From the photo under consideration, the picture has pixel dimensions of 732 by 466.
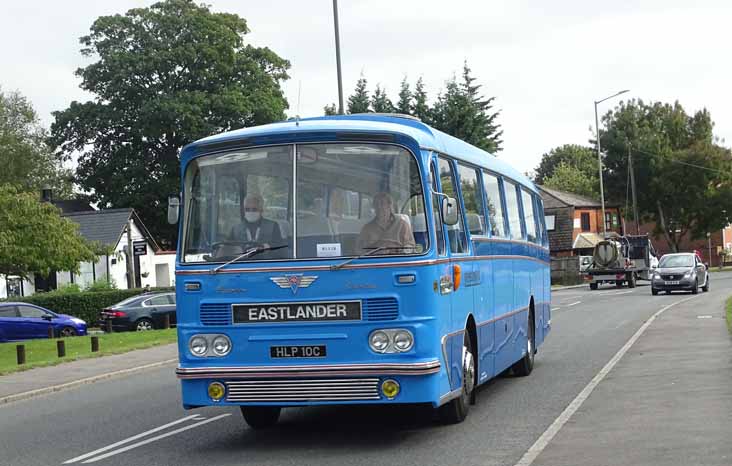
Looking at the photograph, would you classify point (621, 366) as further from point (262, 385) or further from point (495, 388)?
point (262, 385)

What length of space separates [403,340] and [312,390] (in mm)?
885

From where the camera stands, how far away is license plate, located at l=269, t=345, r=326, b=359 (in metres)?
10.3

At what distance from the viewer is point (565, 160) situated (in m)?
143

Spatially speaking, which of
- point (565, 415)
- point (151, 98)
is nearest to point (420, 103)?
point (151, 98)

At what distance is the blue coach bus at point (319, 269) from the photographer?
33.4 ft

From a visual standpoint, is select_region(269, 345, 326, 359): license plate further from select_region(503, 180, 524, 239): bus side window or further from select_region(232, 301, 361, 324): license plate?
select_region(503, 180, 524, 239): bus side window

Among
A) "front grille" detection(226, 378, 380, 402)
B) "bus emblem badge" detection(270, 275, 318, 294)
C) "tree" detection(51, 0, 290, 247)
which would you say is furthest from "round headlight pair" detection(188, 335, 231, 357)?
"tree" detection(51, 0, 290, 247)

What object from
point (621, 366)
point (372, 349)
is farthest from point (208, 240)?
point (621, 366)

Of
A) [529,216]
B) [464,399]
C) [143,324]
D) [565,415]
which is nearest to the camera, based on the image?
[464,399]

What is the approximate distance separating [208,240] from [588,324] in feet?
64.0

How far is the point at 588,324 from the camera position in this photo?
28953mm

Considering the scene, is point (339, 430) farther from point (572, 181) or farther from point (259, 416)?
point (572, 181)

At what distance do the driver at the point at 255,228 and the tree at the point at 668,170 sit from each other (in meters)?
85.8

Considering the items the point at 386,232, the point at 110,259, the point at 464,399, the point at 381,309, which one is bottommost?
the point at 464,399
